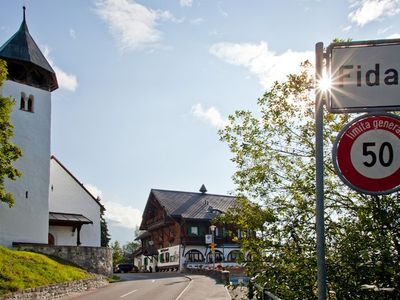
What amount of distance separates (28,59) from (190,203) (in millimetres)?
31789

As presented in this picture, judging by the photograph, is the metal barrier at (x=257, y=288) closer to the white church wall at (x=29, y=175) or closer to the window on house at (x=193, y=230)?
the white church wall at (x=29, y=175)

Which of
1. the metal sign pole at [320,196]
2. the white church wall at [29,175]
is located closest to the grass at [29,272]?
the white church wall at [29,175]

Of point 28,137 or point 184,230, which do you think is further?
point 184,230

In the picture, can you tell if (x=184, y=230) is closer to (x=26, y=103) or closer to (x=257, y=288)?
(x=26, y=103)

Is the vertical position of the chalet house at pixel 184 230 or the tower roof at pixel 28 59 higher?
the tower roof at pixel 28 59

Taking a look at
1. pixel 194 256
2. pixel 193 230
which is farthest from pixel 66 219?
pixel 194 256

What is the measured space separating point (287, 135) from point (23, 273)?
60.1 ft

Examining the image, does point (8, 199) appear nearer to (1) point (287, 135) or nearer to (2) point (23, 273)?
(2) point (23, 273)

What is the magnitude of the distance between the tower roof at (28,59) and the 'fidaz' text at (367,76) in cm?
3755

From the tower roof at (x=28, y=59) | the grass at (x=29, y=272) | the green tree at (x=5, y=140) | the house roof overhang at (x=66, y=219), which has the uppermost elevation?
the tower roof at (x=28, y=59)

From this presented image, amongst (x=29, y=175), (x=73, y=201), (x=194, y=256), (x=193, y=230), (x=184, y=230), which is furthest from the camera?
(x=193, y=230)

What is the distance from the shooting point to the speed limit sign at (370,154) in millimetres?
2771

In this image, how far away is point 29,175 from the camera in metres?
36.4

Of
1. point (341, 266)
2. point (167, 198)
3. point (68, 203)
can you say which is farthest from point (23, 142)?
point (341, 266)
